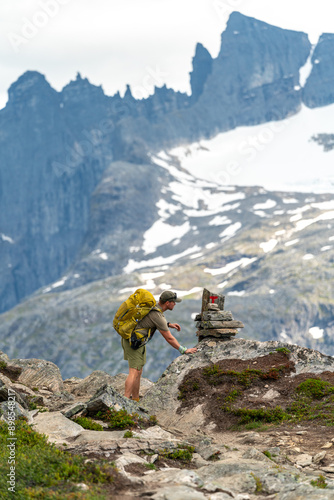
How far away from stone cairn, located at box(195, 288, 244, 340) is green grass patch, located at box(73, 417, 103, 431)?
8.30m

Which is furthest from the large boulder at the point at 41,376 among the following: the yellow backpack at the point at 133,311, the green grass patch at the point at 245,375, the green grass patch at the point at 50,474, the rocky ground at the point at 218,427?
the green grass patch at the point at 50,474

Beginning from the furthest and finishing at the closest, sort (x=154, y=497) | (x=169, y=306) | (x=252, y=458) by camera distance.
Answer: (x=169, y=306), (x=252, y=458), (x=154, y=497)

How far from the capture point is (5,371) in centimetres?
2792

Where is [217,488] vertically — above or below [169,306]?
below

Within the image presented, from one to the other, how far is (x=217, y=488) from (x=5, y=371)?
18738 millimetres

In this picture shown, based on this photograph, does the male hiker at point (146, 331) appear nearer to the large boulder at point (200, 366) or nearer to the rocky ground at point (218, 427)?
the rocky ground at point (218, 427)

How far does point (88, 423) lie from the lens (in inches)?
618

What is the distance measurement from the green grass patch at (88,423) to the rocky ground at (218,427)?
7.5 inches

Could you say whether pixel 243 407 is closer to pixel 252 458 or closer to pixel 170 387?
pixel 170 387

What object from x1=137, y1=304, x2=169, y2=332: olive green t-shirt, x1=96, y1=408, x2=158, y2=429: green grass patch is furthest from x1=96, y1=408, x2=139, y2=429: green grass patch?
x1=137, y1=304, x2=169, y2=332: olive green t-shirt

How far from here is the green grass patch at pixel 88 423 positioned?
1535 cm

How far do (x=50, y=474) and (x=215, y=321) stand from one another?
13.2 meters

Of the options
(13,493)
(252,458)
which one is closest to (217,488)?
(252,458)

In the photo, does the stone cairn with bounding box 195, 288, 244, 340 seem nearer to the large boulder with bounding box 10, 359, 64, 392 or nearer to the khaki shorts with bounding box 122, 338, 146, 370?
the khaki shorts with bounding box 122, 338, 146, 370
